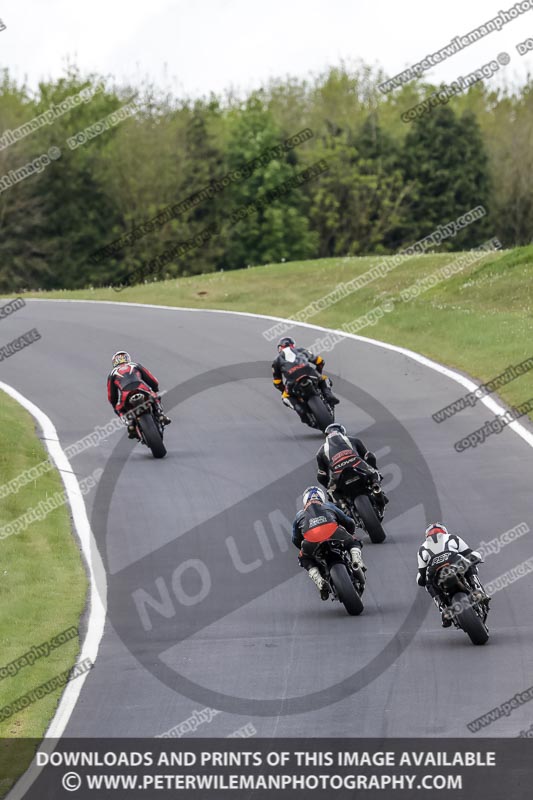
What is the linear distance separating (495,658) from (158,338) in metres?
21.1

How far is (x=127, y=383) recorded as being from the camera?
20.8 m

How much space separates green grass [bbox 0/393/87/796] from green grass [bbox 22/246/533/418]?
9055 mm

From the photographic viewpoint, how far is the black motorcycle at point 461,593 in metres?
12.2

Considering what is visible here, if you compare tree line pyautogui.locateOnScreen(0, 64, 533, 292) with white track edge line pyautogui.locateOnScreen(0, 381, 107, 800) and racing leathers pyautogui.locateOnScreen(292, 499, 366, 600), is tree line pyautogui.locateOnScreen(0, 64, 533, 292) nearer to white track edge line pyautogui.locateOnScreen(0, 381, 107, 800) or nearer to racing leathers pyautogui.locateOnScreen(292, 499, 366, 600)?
white track edge line pyautogui.locateOnScreen(0, 381, 107, 800)

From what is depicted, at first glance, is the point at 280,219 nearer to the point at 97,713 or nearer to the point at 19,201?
the point at 19,201

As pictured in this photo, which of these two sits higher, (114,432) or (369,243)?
(369,243)

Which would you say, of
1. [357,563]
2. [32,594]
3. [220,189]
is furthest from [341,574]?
[220,189]

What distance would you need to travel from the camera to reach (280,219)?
247 ft

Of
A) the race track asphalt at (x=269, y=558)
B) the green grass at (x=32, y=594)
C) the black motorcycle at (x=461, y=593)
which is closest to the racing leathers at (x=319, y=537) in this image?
the race track asphalt at (x=269, y=558)

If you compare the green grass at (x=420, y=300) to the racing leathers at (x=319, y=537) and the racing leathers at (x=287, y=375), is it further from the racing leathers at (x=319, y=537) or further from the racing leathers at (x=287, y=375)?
the racing leathers at (x=319, y=537)

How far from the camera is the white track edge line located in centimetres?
1095

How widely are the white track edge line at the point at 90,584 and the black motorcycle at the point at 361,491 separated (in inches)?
123
